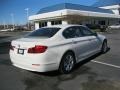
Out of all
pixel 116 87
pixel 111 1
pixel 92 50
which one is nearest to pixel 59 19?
pixel 111 1

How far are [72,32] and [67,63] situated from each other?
1.18 meters

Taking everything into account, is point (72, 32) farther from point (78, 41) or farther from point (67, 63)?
point (67, 63)

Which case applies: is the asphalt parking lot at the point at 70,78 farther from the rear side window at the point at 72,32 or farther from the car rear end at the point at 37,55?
the rear side window at the point at 72,32

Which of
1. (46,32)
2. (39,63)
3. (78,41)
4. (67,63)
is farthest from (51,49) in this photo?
(78,41)

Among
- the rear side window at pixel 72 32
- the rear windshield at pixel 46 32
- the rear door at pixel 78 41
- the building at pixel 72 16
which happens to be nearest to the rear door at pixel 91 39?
the rear door at pixel 78 41

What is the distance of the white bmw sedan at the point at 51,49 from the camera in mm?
6312

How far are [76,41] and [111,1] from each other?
7291 cm

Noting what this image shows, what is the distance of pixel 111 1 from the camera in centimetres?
7650

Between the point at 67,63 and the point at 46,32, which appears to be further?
the point at 46,32

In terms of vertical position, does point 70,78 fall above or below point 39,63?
below

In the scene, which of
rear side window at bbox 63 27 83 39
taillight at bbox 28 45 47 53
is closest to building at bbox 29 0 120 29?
rear side window at bbox 63 27 83 39

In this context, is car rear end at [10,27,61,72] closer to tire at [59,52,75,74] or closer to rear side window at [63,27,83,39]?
→ tire at [59,52,75,74]

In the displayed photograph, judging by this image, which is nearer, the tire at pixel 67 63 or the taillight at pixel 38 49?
the taillight at pixel 38 49

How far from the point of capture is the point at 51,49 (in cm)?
639
